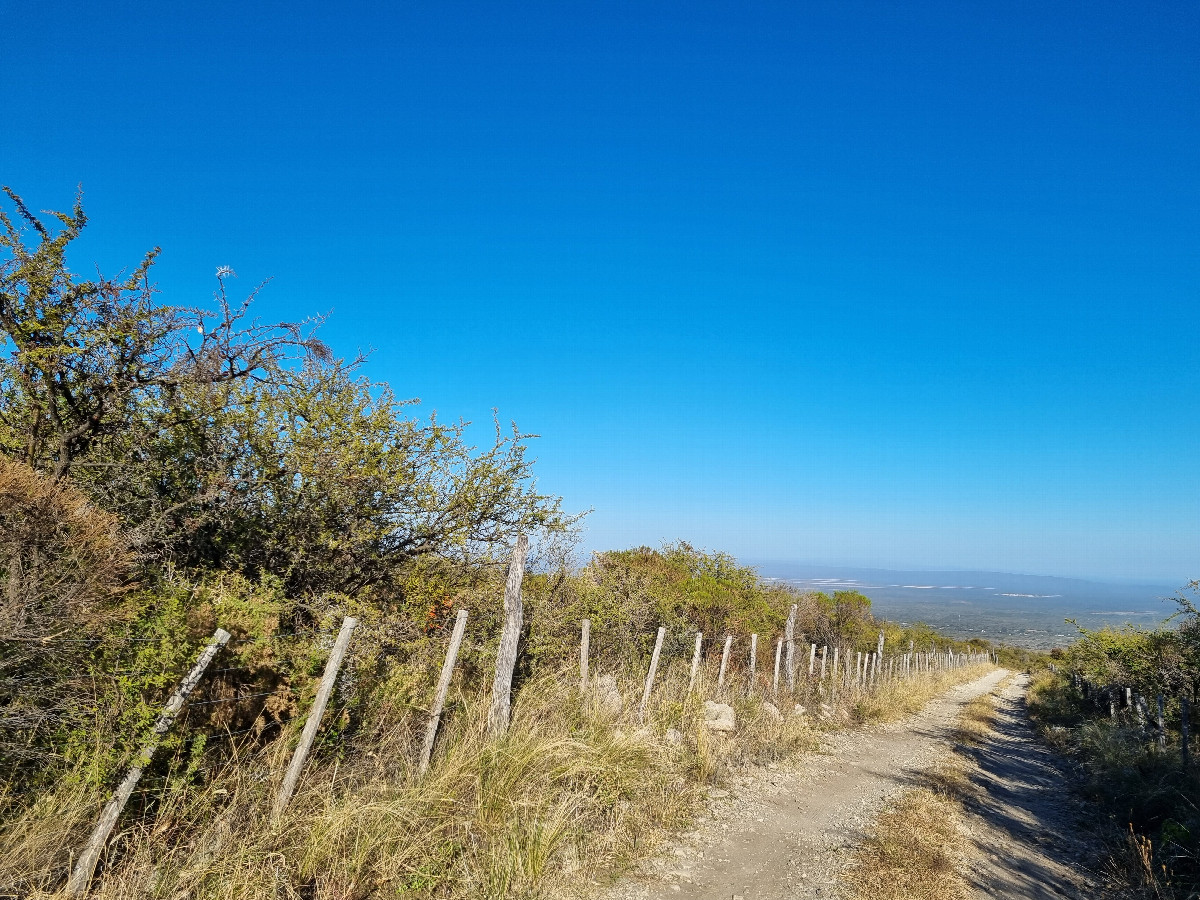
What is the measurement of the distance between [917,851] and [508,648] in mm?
4842

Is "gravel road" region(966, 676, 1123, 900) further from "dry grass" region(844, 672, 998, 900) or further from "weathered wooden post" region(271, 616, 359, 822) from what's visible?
"weathered wooden post" region(271, 616, 359, 822)

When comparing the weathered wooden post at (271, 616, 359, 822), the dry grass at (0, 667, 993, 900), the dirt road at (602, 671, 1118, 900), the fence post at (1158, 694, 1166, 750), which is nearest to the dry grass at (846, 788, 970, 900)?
the dirt road at (602, 671, 1118, 900)

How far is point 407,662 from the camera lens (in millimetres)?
6500

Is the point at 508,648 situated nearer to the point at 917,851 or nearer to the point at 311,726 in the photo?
the point at 311,726

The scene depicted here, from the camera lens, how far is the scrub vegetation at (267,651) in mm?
Result: 3379

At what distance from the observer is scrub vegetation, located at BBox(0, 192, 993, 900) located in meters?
3.38

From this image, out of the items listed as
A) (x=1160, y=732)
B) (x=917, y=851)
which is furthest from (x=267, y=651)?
(x=1160, y=732)

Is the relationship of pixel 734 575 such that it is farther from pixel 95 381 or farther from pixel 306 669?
pixel 95 381

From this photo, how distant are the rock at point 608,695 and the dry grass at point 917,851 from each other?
10.8 feet

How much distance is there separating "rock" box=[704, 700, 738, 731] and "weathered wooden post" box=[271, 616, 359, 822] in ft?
20.4

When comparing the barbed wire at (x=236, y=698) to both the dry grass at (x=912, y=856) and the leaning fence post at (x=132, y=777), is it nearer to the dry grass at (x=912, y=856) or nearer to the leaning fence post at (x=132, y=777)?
the leaning fence post at (x=132, y=777)

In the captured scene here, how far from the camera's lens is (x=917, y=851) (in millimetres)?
5812

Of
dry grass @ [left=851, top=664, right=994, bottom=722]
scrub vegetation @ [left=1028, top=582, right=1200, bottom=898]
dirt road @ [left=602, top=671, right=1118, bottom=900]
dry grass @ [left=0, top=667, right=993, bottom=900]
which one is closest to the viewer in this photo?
dry grass @ [left=0, top=667, right=993, bottom=900]

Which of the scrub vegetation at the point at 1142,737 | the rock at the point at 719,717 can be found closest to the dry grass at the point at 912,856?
the scrub vegetation at the point at 1142,737
